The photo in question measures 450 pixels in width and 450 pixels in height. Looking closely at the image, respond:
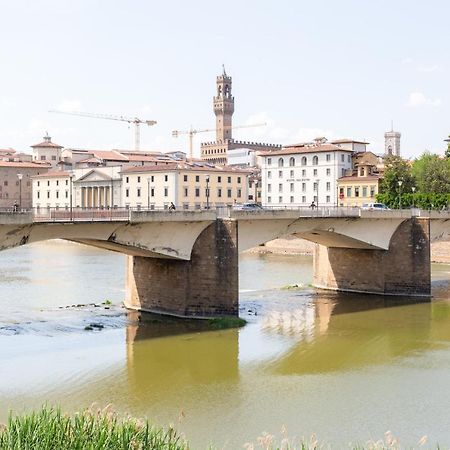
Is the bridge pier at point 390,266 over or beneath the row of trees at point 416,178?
beneath

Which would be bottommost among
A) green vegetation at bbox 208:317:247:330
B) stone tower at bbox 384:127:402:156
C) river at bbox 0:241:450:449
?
river at bbox 0:241:450:449

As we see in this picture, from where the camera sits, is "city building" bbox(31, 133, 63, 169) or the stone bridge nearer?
the stone bridge

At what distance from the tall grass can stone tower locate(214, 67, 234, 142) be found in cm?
15253

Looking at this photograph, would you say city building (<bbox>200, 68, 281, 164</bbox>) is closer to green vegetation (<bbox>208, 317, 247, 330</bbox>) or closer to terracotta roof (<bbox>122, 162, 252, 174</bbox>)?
terracotta roof (<bbox>122, 162, 252, 174</bbox>)

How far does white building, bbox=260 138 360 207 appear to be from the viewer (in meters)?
78.5

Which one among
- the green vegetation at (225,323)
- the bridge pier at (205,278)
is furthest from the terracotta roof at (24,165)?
the green vegetation at (225,323)

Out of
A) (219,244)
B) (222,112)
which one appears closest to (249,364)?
(219,244)

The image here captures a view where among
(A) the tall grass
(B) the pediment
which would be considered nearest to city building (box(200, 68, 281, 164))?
(B) the pediment

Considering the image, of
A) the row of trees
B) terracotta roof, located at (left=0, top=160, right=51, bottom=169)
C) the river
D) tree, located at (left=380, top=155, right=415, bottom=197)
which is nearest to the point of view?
the river

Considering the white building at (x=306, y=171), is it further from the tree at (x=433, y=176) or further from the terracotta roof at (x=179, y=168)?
the tree at (x=433, y=176)

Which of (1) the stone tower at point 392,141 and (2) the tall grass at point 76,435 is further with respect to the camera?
(1) the stone tower at point 392,141

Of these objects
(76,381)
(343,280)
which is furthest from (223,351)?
(343,280)

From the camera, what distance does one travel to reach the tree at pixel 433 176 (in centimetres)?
7112

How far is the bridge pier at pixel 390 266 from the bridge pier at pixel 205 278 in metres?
12.0
